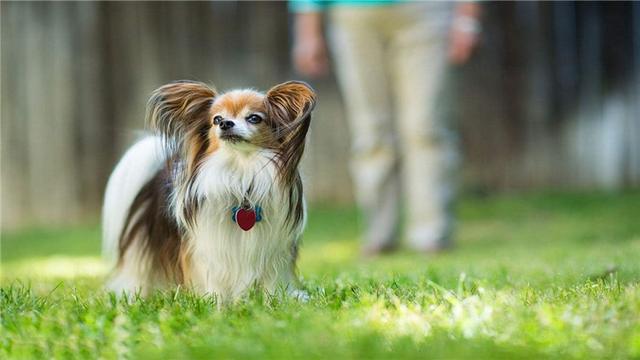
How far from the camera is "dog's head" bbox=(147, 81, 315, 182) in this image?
4.08 m

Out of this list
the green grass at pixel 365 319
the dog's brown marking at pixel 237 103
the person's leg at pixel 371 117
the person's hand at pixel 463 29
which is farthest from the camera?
the person's hand at pixel 463 29

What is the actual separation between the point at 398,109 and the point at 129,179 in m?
3.23

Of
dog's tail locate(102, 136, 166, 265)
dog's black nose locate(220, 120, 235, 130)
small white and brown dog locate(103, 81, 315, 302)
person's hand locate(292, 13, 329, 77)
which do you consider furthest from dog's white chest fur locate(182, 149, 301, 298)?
person's hand locate(292, 13, 329, 77)

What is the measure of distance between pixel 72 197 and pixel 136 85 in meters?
1.22

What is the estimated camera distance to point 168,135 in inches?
170

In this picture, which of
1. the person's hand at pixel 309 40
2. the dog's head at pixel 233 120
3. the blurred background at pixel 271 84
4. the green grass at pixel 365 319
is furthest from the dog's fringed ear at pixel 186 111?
the blurred background at pixel 271 84

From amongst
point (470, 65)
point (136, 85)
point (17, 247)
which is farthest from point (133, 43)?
point (470, 65)

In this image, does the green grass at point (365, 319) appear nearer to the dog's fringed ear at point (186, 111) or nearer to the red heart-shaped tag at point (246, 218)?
the red heart-shaped tag at point (246, 218)

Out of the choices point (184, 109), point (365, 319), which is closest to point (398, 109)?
point (184, 109)

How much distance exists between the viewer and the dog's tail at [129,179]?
479 centimetres

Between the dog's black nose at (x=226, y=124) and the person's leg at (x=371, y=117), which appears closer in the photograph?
the dog's black nose at (x=226, y=124)

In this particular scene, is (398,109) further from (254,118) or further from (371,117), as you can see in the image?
(254,118)

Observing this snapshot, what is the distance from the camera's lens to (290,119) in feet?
13.7

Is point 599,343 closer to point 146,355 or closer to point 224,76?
point 146,355
